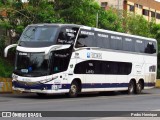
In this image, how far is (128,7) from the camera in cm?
7738

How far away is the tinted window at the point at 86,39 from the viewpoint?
25.3 m

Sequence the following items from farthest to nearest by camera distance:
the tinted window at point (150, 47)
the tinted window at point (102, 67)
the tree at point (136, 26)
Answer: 1. the tree at point (136, 26)
2. the tinted window at point (150, 47)
3. the tinted window at point (102, 67)

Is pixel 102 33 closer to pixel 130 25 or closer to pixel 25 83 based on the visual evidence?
pixel 25 83

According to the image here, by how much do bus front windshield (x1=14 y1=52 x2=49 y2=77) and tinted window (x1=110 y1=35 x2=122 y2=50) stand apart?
6536mm

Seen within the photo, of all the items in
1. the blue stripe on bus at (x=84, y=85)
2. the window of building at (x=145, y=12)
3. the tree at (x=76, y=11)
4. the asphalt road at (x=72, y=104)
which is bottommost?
the asphalt road at (x=72, y=104)

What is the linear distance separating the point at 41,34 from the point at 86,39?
3.05 metres

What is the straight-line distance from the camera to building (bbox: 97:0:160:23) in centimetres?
7623

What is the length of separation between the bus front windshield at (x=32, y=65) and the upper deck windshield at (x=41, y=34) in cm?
85

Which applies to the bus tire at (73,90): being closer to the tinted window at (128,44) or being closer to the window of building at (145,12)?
the tinted window at (128,44)

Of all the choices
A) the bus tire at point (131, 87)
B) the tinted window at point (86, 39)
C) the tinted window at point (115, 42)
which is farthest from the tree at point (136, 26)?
the tinted window at point (86, 39)

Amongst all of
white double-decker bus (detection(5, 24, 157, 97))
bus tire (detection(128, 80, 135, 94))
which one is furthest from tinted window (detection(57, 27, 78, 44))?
bus tire (detection(128, 80, 135, 94))

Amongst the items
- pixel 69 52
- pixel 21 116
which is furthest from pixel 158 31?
pixel 21 116

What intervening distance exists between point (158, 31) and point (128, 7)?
20.0 meters

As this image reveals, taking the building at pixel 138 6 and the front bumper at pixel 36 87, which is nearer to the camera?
the front bumper at pixel 36 87
